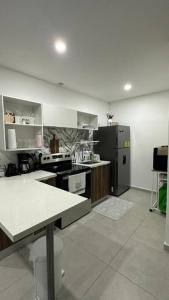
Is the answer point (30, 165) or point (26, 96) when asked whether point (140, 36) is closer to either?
point (26, 96)

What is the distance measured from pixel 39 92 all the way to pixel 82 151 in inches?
63.7

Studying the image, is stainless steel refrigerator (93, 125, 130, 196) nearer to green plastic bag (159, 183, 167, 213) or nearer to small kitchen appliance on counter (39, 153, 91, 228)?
small kitchen appliance on counter (39, 153, 91, 228)

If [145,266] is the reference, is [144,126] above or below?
above

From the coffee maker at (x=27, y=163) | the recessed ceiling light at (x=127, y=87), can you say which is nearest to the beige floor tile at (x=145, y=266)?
the coffee maker at (x=27, y=163)

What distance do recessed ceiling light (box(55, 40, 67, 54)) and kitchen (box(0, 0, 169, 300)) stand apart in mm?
19

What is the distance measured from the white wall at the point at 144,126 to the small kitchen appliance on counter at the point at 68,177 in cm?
171

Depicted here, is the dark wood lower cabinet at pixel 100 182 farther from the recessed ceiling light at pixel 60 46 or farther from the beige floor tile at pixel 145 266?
the recessed ceiling light at pixel 60 46

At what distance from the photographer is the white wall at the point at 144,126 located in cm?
353

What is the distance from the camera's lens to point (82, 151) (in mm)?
3656

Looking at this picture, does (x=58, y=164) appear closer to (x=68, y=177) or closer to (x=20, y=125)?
(x=68, y=177)

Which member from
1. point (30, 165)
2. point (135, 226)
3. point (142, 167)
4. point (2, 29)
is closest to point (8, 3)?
point (2, 29)

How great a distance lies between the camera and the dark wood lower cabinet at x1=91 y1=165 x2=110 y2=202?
3.04 meters

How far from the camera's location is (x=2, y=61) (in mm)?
2131

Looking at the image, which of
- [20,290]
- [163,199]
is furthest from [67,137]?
[20,290]
